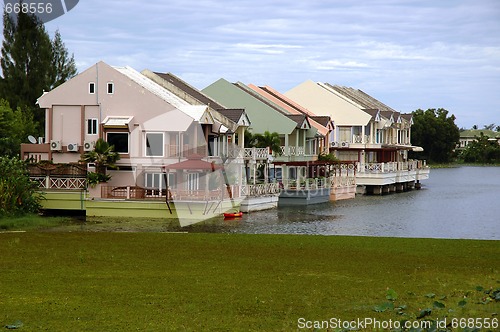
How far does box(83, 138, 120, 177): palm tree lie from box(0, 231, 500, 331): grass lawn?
18379 millimetres

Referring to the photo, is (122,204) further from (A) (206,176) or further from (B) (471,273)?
(B) (471,273)

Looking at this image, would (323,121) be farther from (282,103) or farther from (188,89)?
(188,89)

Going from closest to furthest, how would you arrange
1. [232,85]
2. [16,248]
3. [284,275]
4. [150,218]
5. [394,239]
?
[284,275] < [16,248] < [394,239] < [150,218] < [232,85]

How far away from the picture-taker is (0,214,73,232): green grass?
39750 millimetres

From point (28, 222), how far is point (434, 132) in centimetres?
11970

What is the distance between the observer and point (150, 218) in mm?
46875

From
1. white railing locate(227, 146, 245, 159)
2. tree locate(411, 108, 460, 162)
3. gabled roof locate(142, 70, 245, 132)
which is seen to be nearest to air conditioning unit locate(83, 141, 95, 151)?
gabled roof locate(142, 70, 245, 132)

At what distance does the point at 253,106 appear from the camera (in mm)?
71250

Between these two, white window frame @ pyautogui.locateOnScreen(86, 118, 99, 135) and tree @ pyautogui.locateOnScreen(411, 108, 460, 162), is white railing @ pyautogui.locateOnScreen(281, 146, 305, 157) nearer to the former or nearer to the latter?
white window frame @ pyautogui.locateOnScreen(86, 118, 99, 135)

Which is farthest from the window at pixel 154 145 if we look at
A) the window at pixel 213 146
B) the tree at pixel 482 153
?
the tree at pixel 482 153

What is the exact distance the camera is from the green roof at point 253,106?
7019 centimetres

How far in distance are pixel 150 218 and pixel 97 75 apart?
35.8ft

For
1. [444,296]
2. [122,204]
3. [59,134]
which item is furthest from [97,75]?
[444,296]

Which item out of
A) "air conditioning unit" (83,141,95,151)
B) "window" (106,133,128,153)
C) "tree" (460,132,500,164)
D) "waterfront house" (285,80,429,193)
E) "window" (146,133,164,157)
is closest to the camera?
"window" (146,133,164,157)
